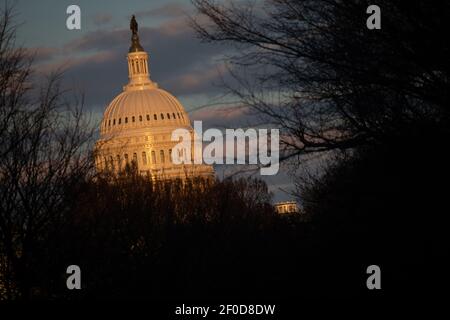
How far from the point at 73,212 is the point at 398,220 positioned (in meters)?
6.11

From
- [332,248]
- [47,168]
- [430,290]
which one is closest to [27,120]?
[47,168]

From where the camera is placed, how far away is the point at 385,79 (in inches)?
669

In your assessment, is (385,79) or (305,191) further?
(305,191)

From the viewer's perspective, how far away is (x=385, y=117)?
19172 millimetres

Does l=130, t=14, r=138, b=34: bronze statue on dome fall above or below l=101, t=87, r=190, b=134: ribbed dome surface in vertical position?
above

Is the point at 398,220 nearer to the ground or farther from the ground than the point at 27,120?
nearer to the ground

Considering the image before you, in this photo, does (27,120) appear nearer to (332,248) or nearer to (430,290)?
(332,248)

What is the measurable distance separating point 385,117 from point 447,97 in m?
2.32

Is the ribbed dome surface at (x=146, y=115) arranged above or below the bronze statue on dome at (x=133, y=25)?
below

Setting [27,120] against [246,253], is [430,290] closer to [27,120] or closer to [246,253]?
[27,120]
